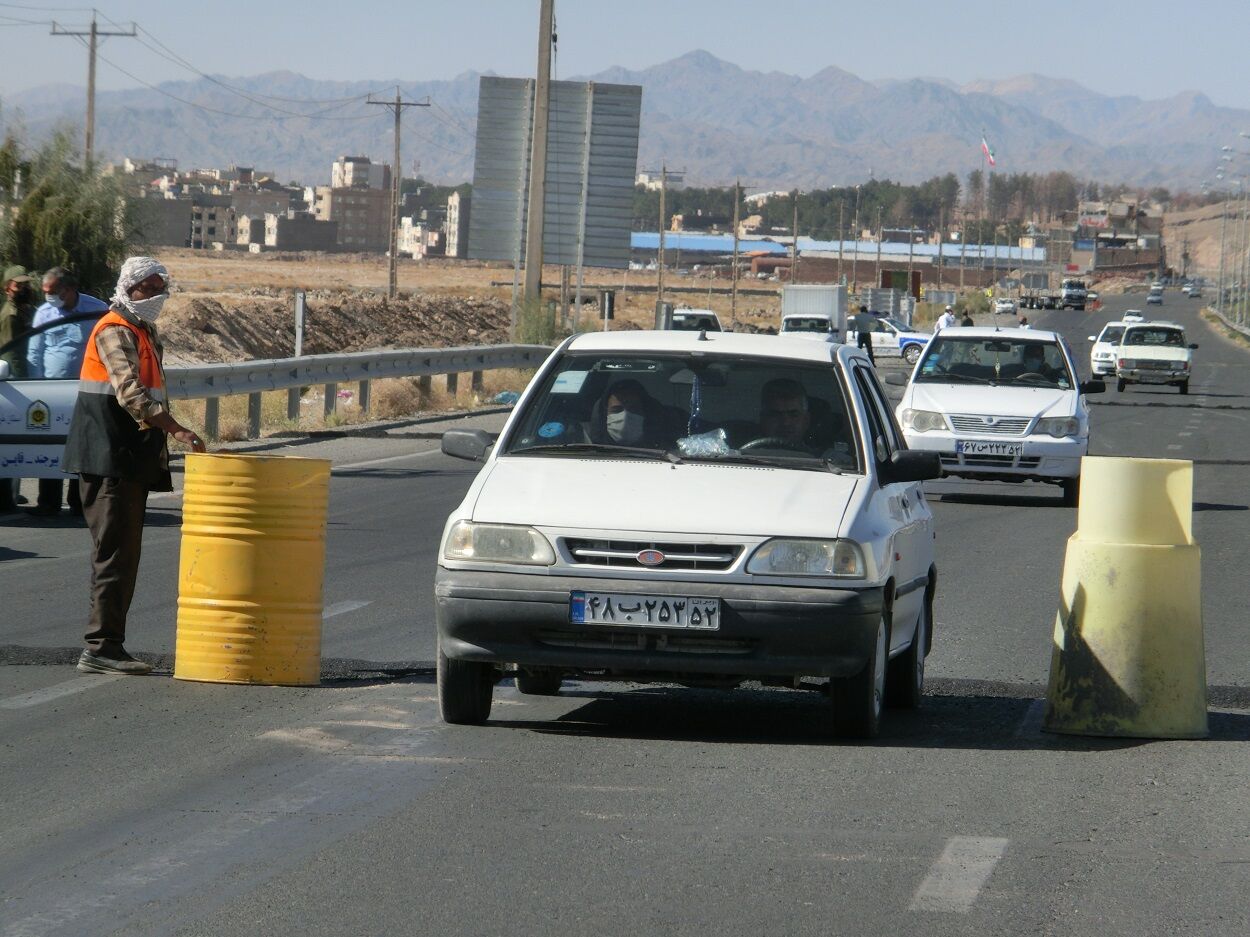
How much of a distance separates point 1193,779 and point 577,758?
213cm

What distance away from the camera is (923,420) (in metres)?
19.9

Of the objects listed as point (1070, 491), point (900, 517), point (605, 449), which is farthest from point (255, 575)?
point (1070, 491)

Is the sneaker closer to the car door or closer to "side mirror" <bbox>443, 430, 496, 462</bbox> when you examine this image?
"side mirror" <bbox>443, 430, 496, 462</bbox>

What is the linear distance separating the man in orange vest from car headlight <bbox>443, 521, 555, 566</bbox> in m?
2.00

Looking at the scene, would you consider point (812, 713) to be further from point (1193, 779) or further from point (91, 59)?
point (91, 59)

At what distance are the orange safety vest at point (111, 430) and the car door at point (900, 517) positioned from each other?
316 centimetres

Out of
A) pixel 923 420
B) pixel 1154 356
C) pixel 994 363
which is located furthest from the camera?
pixel 1154 356

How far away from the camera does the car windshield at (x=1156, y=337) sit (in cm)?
4878

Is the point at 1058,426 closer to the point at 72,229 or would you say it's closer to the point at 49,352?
the point at 49,352

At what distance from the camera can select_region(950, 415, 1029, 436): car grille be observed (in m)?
19.5

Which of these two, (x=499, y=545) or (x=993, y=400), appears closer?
(x=499, y=545)

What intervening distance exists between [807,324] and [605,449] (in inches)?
1872

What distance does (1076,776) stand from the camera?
23.3ft

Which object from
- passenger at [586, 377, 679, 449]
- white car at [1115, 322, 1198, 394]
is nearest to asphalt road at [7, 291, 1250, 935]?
passenger at [586, 377, 679, 449]
